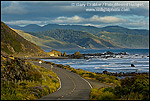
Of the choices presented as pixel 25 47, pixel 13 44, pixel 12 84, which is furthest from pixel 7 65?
pixel 25 47

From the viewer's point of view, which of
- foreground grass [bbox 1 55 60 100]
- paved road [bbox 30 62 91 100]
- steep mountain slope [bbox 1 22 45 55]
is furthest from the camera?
steep mountain slope [bbox 1 22 45 55]

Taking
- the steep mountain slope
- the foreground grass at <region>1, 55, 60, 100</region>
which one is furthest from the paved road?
the steep mountain slope

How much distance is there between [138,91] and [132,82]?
8.67 feet

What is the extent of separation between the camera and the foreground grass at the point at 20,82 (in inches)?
959

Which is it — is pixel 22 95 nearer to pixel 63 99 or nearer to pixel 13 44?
pixel 63 99

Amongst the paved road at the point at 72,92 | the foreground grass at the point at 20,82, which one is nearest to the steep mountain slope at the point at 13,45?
the paved road at the point at 72,92

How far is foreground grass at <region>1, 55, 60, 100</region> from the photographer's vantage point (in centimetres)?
2435

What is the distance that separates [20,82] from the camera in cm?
2959

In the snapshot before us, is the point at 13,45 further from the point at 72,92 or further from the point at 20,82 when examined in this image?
the point at 72,92

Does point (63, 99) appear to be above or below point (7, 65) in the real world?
below

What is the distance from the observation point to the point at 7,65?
32375 mm

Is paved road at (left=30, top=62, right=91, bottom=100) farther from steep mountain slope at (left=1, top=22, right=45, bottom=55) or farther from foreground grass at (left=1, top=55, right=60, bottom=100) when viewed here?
steep mountain slope at (left=1, top=22, right=45, bottom=55)

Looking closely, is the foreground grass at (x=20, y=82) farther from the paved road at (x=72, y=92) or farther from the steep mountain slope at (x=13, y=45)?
the steep mountain slope at (x=13, y=45)

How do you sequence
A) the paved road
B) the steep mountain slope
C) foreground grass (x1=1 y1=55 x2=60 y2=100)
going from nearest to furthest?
the paved road < foreground grass (x1=1 y1=55 x2=60 y2=100) < the steep mountain slope
